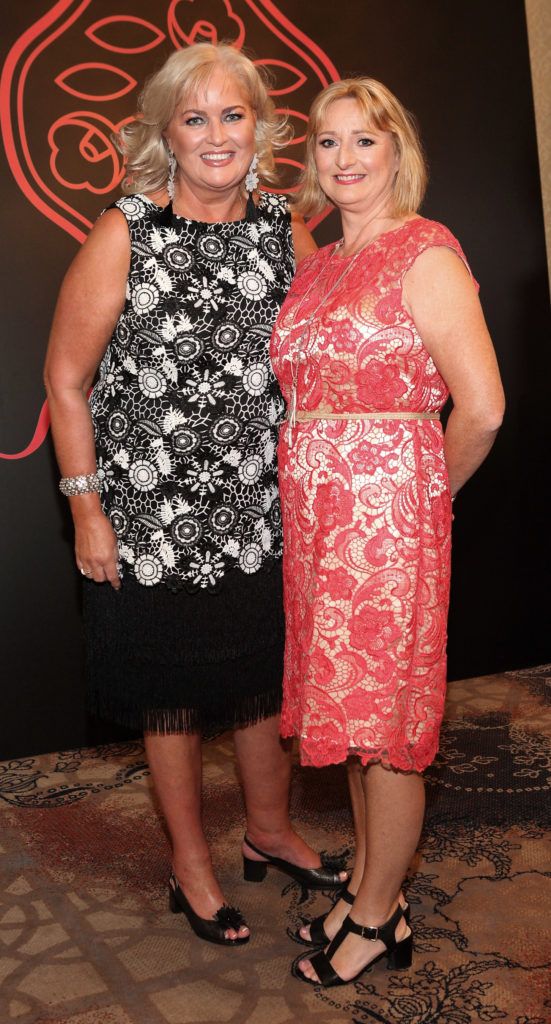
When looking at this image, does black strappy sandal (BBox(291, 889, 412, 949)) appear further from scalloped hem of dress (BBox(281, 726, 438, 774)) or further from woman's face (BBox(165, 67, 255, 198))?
woman's face (BBox(165, 67, 255, 198))

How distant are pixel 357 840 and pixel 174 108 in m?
1.56

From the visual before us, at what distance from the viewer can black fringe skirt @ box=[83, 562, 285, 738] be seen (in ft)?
7.21

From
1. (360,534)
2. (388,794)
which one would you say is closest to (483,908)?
(388,794)

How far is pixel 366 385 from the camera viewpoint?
188 cm

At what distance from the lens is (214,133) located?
209 cm

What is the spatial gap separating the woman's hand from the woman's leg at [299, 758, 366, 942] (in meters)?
0.64

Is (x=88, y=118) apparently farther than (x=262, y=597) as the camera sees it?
Yes

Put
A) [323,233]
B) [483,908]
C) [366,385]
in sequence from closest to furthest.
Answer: [366,385] → [483,908] → [323,233]

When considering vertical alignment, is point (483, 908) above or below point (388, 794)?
below

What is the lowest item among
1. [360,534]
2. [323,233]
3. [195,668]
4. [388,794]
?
[388,794]

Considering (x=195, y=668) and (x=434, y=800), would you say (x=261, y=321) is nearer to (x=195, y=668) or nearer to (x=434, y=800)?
(x=195, y=668)

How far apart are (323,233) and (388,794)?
7.31 feet

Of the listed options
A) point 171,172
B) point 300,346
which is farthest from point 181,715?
point 171,172

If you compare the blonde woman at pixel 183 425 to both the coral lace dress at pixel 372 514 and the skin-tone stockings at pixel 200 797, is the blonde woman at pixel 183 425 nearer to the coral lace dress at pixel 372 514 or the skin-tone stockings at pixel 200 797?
the skin-tone stockings at pixel 200 797
